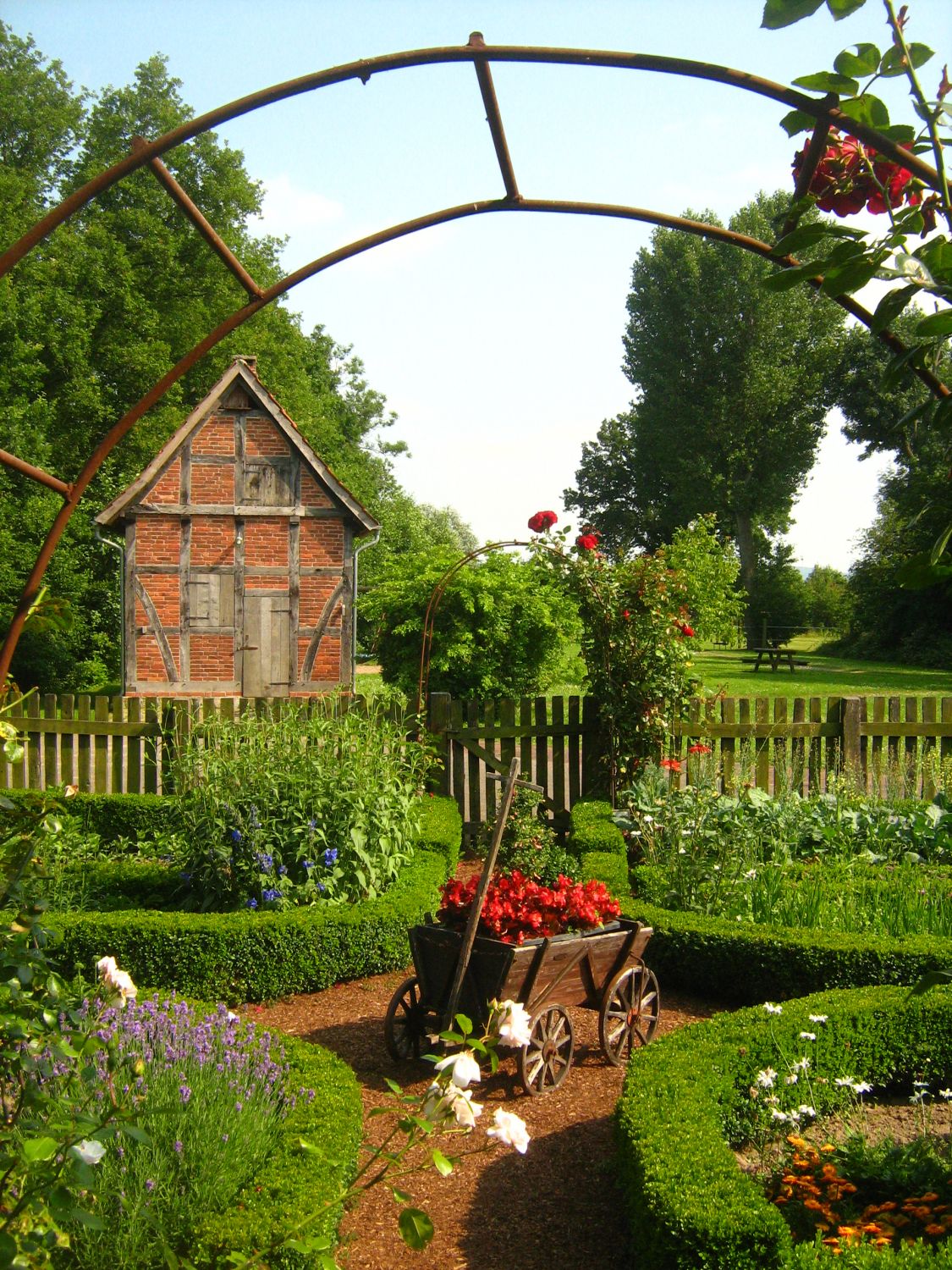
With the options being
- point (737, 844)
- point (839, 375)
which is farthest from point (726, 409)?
point (737, 844)

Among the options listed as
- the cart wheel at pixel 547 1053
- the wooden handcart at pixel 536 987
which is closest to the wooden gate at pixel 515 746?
the wooden handcart at pixel 536 987

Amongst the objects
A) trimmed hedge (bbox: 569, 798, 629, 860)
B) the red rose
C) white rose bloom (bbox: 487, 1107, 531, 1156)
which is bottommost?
trimmed hedge (bbox: 569, 798, 629, 860)

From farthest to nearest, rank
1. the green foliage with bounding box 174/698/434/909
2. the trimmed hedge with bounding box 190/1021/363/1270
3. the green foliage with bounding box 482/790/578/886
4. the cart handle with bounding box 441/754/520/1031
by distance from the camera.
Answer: the green foliage with bounding box 482/790/578/886 < the green foliage with bounding box 174/698/434/909 < the cart handle with bounding box 441/754/520/1031 < the trimmed hedge with bounding box 190/1021/363/1270

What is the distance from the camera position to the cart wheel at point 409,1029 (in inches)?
198

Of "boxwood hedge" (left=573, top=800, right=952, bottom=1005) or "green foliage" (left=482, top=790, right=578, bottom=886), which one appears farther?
"green foliage" (left=482, top=790, right=578, bottom=886)

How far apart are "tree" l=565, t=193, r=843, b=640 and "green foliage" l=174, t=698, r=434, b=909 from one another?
97.7 feet

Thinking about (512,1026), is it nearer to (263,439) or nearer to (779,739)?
(779,739)

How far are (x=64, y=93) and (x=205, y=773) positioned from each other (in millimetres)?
27852

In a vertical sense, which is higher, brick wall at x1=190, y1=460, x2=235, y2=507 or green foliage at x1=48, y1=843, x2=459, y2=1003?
brick wall at x1=190, y1=460, x2=235, y2=507

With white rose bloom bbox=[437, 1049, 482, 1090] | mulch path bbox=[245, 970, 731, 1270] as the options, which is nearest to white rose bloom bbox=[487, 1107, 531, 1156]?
white rose bloom bbox=[437, 1049, 482, 1090]

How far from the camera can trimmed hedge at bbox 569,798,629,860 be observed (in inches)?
302

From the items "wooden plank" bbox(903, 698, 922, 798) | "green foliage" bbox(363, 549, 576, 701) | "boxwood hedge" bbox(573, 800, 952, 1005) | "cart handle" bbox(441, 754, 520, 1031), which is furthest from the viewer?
"green foliage" bbox(363, 549, 576, 701)

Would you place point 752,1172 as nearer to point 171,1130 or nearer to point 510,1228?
point 510,1228

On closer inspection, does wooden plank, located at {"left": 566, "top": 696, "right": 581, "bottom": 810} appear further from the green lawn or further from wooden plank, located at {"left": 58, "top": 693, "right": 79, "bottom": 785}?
the green lawn
